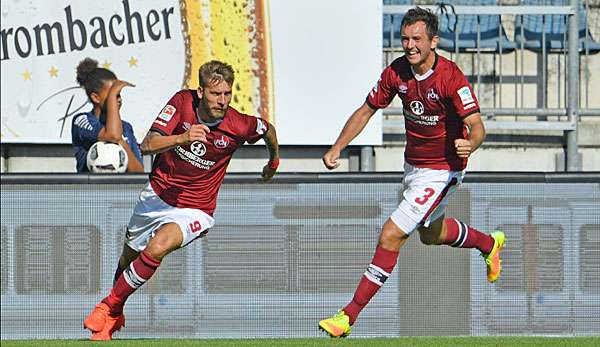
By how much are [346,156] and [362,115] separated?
4131 millimetres

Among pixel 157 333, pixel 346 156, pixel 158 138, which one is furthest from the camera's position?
pixel 346 156

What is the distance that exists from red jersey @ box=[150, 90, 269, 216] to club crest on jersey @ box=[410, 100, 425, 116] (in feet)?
3.25

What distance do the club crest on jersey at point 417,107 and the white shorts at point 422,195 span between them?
38cm

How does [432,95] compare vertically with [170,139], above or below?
above

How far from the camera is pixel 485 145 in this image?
1417 centimetres

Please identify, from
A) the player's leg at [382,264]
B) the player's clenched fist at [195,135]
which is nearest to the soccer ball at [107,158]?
the player's clenched fist at [195,135]

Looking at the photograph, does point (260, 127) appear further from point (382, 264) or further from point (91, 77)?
point (91, 77)

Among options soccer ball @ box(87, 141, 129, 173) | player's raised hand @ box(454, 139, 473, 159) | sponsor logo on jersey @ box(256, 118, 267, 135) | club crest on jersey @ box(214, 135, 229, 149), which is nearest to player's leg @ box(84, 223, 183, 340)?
club crest on jersey @ box(214, 135, 229, 149)

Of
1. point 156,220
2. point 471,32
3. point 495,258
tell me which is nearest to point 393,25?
point 471,32

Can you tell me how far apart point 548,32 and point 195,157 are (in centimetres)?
580

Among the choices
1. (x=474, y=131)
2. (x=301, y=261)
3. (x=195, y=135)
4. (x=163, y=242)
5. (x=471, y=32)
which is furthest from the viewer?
(x=471, y=32)

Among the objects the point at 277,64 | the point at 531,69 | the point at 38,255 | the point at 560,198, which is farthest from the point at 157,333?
the point at 531,69

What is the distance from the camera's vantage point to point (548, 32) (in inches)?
567

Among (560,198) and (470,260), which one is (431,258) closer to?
(470,260)
